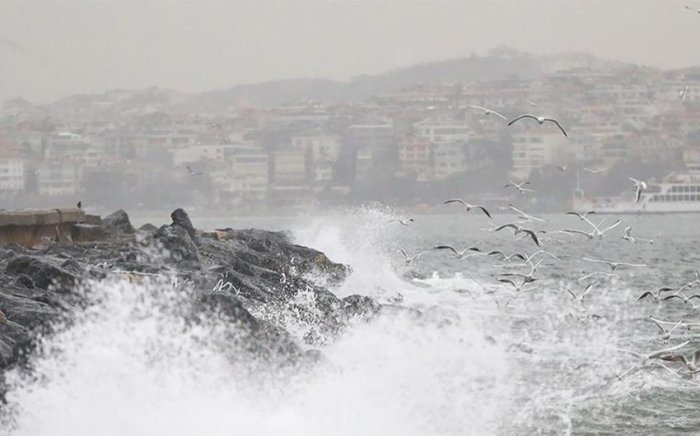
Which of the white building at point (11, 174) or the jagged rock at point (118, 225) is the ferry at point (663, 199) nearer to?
the white building at point (11, 174)

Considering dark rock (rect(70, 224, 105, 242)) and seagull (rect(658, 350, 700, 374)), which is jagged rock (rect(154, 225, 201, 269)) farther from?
seagull (rect(658, 350, 700, 374))

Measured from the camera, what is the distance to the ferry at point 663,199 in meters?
88.7

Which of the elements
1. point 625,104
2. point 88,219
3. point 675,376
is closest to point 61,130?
point 625,104

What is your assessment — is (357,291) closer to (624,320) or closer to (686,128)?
(624,320)

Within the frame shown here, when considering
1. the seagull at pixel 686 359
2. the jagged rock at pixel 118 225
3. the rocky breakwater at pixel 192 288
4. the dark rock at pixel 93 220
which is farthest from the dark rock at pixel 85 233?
the seagull at pixel 686 359

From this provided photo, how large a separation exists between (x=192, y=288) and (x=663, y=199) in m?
83.3

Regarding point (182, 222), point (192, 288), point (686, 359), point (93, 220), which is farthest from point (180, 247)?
point (93, 220)

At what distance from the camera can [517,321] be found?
1767 centimetres

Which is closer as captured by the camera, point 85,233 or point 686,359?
point 686,359

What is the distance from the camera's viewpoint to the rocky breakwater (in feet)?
31.9

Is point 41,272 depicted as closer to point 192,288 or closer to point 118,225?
point 192,288

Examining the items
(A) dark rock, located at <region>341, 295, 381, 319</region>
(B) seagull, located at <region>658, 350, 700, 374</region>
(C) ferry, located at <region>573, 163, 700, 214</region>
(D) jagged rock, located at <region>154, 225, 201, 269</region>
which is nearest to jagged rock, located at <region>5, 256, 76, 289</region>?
(D) jagged rock, located at <region>154, 225, 201, 269</region>

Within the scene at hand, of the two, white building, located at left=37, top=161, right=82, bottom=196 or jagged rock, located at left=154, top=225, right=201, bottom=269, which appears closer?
jagged rock, located at left=154, top=225, right=201, bottom=269

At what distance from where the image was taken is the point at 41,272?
1105cm
